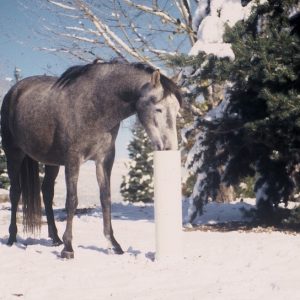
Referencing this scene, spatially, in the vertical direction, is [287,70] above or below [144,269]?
above

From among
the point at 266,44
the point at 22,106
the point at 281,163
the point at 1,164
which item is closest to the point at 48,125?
the point at 22,106

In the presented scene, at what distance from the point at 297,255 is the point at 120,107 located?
8.08ft

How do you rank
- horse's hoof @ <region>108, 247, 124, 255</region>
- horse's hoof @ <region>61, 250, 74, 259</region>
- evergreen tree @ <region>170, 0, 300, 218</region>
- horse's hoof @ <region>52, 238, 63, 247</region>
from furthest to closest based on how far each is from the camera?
evergreen tree @ <region>170, 0, 300, 218</region> → horse's hoof @ <region>52, 238, 63, 247</region> → horse's hoof @ <region>108, 247, 124, 255</region> → horse's hoof @ <region>61, 250, 74, 259</region>

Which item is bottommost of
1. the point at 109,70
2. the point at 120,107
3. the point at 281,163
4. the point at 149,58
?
the point at 281,163

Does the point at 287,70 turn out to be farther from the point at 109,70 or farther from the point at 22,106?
the point at 22,106

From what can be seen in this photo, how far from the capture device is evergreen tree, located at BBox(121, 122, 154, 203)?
90.5 feet

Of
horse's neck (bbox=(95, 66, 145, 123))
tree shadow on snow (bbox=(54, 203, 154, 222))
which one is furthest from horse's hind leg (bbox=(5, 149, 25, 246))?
tree shadow on snow (bbox=(54, 203, 154, 222))

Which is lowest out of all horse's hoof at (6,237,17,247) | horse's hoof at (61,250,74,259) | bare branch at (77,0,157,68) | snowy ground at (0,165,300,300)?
snowy ground at (0,165,300,300)

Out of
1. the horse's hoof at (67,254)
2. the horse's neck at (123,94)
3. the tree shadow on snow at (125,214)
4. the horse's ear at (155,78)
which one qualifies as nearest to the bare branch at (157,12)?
the tree shadow on snow at (125,214)

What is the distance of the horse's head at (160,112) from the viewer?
15.4 ft

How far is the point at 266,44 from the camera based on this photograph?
6461 millimetres

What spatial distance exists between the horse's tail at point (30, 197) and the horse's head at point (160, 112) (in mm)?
2454

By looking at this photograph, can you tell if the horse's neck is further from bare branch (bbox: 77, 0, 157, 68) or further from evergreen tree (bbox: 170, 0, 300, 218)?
bare branch (bbox: 77, 0, 157, 68)

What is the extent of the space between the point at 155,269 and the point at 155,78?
1896mm
